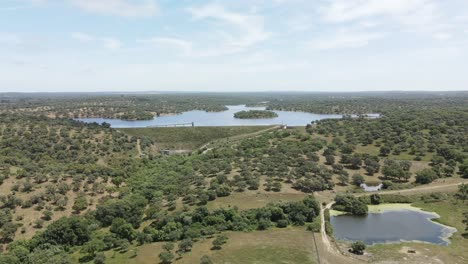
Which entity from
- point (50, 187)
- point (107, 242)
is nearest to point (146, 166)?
point (50, 187)

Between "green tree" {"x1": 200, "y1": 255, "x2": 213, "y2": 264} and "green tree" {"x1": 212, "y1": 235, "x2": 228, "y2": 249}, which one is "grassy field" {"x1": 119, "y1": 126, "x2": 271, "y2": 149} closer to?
"green tree" {"x1": 212, "y1": 235, "x2": 228, "y2": 249}

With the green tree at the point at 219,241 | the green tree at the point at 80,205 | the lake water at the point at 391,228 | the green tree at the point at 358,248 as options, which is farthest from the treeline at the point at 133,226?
the green tree at the point at 358,248

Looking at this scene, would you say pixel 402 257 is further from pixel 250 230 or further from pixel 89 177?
pixel 89 177

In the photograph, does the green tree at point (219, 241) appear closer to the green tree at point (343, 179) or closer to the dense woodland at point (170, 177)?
the dense woodland at point (170, 177)

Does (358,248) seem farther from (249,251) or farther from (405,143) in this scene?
(405,143)

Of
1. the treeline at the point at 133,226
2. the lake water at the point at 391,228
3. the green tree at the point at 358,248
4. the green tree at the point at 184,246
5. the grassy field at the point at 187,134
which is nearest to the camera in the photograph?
the green tree at the point at 358,248

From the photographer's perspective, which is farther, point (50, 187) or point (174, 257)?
point (50, 187)

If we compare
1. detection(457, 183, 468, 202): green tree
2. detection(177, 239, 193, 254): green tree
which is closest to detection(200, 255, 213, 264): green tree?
detection(177, 239, 193, 254): green tree
